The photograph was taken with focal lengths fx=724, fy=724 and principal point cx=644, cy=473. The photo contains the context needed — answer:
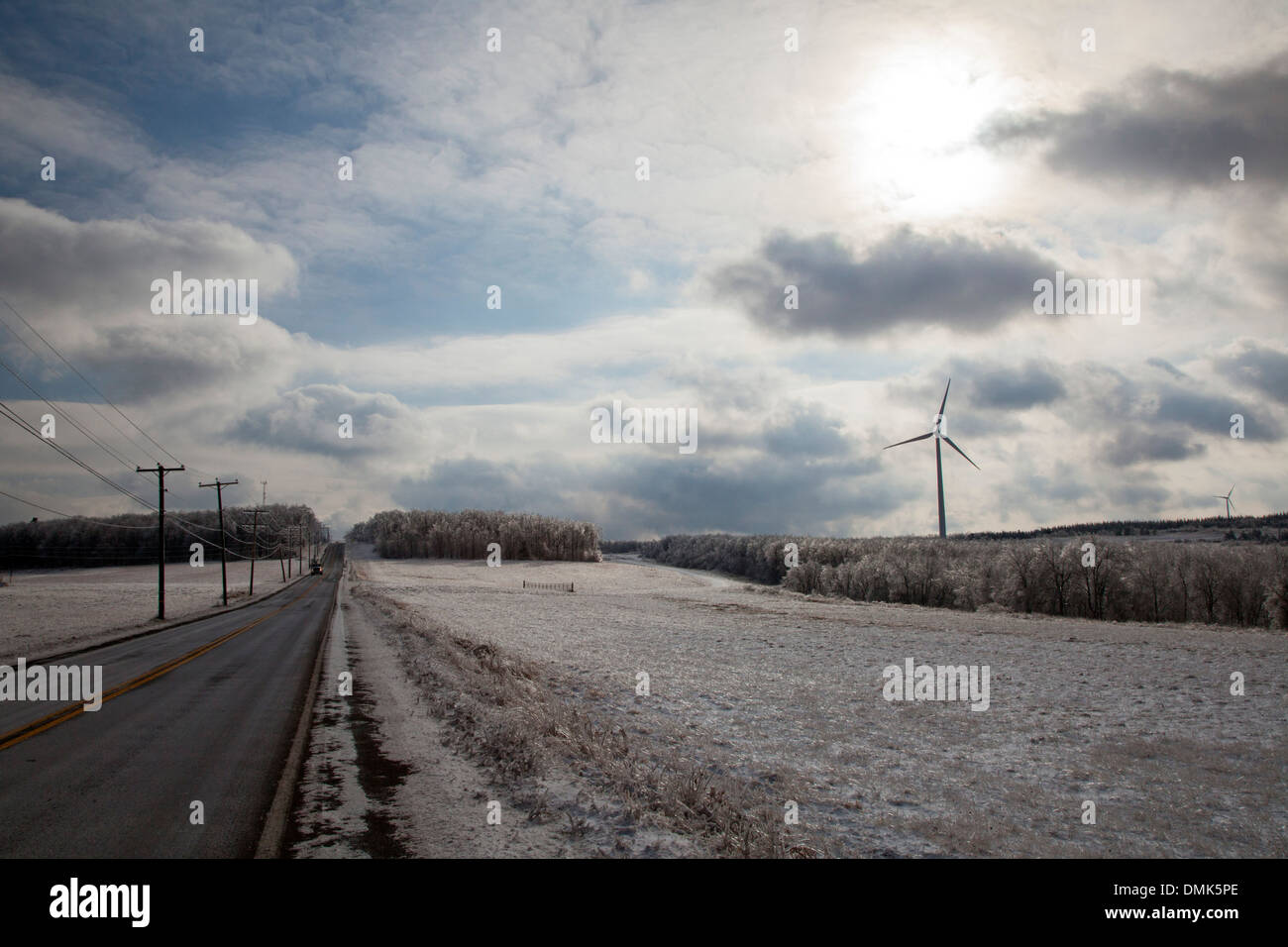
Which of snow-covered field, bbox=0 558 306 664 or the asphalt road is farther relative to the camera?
snow-covered field, bbox=0 558 306 664

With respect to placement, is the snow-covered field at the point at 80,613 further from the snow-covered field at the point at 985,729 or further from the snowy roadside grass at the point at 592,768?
the snowy roadside grass at the point at 592,768

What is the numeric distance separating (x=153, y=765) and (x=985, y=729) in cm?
1625

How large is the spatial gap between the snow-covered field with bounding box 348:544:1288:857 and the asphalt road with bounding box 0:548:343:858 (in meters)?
7.19

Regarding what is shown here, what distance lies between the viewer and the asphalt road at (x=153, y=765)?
8.35 m

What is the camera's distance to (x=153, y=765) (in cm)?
1163

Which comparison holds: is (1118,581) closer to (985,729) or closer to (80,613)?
(985,729)

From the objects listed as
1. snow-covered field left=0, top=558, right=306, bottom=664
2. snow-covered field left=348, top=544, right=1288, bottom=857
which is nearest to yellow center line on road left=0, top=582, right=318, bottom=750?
snow-covered field left=0, top=558, right=306, bottom=664

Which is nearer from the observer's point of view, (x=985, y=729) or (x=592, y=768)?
(x=592, y=768)

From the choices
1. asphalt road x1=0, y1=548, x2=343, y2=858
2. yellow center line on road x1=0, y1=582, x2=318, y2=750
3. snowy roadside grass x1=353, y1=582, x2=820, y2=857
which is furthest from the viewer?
yellow center line on road x1=0, y1=582, x2=318, y2=750

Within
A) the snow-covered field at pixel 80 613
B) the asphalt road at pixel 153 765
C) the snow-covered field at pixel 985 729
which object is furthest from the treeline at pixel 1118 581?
the snow-covered field at pixel 80 613

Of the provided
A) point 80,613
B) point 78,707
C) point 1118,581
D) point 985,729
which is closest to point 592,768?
point 985,729

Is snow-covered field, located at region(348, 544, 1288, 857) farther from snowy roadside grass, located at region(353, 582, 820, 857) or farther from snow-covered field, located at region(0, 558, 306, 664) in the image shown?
snow-covered field, located at region(0, 558, 306, 664)

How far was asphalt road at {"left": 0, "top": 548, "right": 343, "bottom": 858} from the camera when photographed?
8352 mm

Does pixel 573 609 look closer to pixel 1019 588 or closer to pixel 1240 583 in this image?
pixel 1019 588
